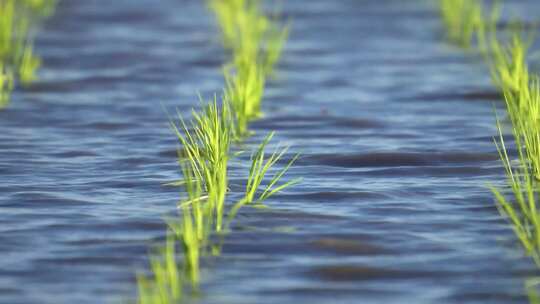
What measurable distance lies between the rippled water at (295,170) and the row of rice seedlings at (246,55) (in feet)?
0.45

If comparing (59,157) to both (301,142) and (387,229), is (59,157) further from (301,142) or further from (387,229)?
(387,229)

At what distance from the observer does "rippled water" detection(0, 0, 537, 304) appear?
3480mm

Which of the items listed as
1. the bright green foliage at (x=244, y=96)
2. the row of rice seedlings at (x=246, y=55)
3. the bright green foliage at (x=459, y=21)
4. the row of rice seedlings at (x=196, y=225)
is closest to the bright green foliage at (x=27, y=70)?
the row of rice seedlings at (x=246, y=55)

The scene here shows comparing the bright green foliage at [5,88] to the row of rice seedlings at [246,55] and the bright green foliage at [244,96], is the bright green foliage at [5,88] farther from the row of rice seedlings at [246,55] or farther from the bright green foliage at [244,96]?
the bright green foliage at [244,96]

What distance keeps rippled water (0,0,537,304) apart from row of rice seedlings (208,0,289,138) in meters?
0.14

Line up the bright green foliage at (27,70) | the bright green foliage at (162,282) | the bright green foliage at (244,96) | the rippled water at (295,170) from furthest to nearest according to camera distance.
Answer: the bright green foliage at (27,70) → the bright green foliage at (244,96) → the rippled water at (295,170) → the bright green foliage at (162,282)

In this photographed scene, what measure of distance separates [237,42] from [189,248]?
453 centimetres

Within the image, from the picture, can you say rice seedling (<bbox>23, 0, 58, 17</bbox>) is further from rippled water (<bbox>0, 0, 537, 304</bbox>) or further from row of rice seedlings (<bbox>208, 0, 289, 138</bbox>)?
row of rice seedlings (<bbox>208, 0, 289, 138</bbox>)

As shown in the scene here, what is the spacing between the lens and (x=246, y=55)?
642 centimetres

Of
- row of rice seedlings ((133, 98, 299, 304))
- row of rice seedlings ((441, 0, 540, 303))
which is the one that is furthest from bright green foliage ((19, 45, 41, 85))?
row of rice seedlings ((441, 0, 540, 303))

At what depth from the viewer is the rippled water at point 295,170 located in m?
3.48

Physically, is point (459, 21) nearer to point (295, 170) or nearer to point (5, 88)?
point (5, 88)

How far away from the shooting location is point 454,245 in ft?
12.5

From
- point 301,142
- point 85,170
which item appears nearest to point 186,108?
point 301,142
